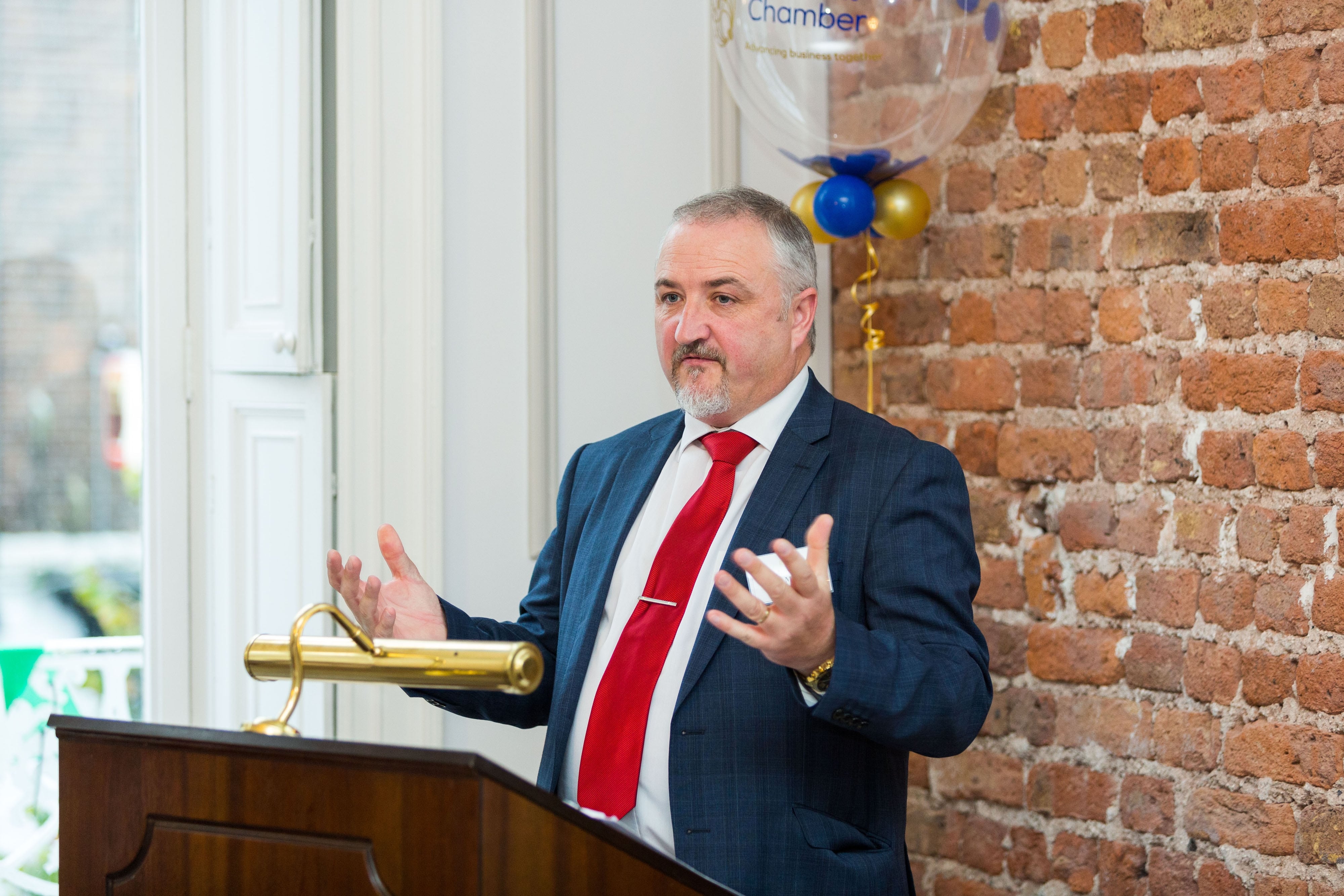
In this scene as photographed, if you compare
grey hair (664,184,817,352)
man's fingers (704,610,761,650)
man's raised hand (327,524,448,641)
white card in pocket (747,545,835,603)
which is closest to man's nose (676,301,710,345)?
grey hair (664,184,817,352)

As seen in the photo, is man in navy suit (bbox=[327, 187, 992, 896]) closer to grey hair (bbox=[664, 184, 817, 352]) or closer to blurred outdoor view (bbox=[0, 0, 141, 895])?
grey hair (bbox=[664, 184, 817, 352])

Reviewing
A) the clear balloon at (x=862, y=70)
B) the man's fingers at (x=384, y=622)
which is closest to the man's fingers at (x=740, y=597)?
the man's fingers at (x=384, y=622)

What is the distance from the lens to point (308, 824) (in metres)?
0.91

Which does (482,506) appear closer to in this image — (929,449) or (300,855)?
(929,449)

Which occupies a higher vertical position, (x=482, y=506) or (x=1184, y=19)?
(x=1184, y=19)

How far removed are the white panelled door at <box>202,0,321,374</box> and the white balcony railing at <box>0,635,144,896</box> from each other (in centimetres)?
68

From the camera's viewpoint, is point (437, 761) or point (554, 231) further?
point (554, 231)

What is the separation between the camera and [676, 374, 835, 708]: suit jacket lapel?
1.51 metres

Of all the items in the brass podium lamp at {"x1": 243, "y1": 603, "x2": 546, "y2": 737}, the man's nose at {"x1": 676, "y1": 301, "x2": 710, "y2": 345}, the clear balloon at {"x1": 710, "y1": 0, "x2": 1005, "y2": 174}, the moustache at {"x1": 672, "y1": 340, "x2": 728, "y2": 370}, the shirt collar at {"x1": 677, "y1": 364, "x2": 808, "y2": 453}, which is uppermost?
the clear balloon at {"x1": 710, "y1": 0, "x2": 1005, "y2": 174}

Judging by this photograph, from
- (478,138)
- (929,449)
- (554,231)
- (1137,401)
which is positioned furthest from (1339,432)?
(478,138)

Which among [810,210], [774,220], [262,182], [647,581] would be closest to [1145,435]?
[810,210]

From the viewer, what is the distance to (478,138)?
7.51 ft

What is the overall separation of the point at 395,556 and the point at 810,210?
114cm

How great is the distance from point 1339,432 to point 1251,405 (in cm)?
14
